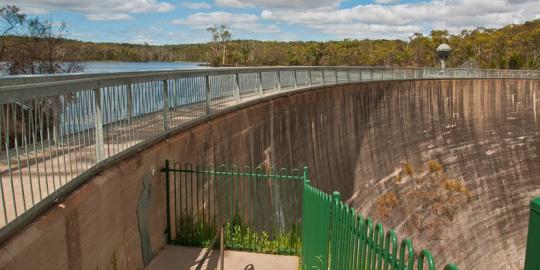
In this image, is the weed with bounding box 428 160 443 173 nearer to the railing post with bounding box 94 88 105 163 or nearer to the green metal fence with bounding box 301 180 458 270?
the green metal fence with bounding box 301 180 458 270

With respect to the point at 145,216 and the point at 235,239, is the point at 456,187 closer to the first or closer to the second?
the point at 235,239

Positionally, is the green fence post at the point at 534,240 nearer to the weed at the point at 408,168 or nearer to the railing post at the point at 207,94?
the railing post at the point at 207,94

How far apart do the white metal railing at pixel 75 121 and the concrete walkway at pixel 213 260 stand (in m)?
1.60

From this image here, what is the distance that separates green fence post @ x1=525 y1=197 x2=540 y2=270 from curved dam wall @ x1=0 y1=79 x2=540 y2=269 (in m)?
3.21

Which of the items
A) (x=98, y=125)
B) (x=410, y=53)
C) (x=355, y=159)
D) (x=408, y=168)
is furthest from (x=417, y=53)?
(x=98, y=125)

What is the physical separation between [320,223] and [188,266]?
94.8 inches

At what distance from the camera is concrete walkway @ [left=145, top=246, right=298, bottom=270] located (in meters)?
6.58

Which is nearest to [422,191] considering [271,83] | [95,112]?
[271,83]

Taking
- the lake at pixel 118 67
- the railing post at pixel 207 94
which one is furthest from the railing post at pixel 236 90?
the railing post at pixel 207 94

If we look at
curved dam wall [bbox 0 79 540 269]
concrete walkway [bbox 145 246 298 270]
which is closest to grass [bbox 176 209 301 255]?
concrete walkway [bbox 145 246 298 270]

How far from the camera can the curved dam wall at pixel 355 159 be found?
4895 millimetres

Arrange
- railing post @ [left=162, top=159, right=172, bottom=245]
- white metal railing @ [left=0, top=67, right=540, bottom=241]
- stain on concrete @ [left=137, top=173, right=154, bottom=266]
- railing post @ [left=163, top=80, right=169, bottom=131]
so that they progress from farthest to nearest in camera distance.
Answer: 1. railing post @ [left=163, top=80, right=169, bottom=131]
2. railing post @ [left=162, top=159, right=172, bottom=245]
3. stain on concrete @ [left=137, top=173, right=154, bottom=266]
4. white metal railing @ [left=0, top=67, right=540, bottom=241]

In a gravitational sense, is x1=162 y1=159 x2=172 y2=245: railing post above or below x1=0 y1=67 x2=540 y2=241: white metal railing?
below

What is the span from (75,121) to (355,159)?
1747cm
